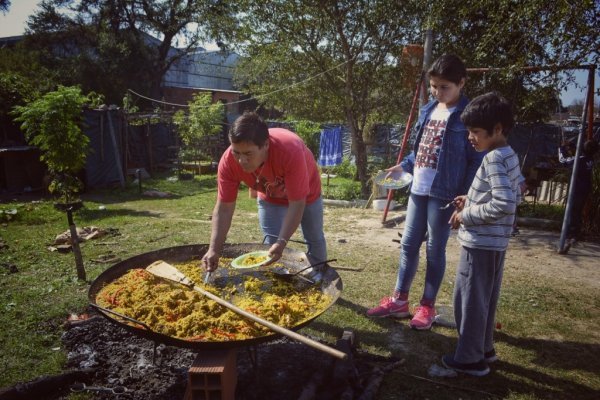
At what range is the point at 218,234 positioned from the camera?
109 inches

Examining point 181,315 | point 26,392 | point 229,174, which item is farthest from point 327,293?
point 26,392

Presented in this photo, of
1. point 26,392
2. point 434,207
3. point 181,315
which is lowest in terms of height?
point 26,392

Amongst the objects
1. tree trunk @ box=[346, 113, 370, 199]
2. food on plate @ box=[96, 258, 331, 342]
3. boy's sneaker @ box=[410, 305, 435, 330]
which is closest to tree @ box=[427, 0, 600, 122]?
tree trunk @ box=[346, 113, 370, 199]

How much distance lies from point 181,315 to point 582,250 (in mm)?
6360

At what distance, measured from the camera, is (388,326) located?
350 centimetres

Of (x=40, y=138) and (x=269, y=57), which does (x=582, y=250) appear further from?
(x=40, y=138)

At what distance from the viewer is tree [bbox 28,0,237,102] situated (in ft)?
65.1

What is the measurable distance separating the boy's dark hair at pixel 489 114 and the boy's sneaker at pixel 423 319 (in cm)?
171

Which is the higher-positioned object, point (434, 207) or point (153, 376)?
point (434, 207)

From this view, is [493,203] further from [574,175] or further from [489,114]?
[574,175]

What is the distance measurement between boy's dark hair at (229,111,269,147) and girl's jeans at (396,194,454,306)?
4.89 feet

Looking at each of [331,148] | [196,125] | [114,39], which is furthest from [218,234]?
[114,39]

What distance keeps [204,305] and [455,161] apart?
2096 mm

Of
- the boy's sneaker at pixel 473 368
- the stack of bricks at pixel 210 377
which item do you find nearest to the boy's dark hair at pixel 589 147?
the boy's sneaker at pixel 473 368
